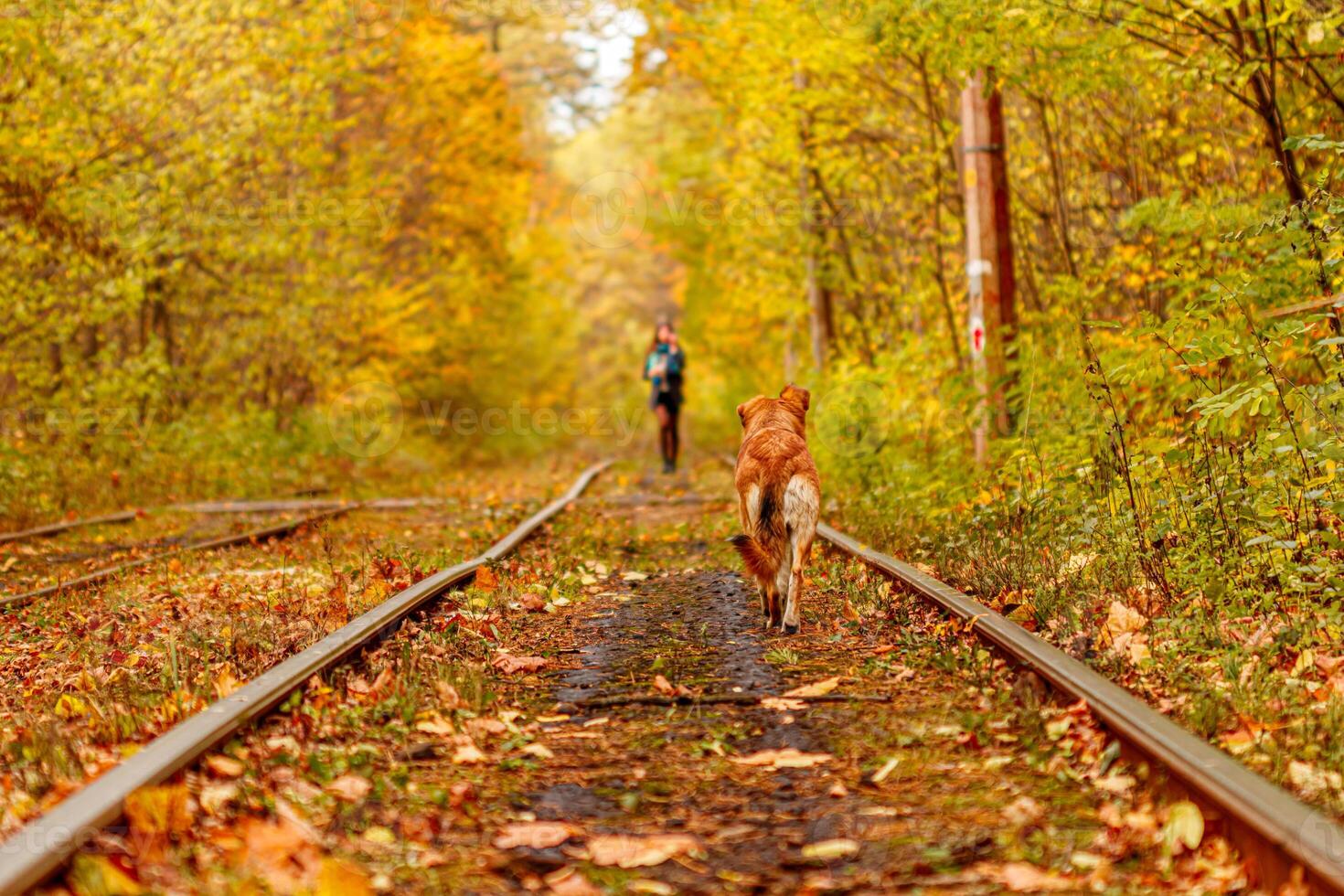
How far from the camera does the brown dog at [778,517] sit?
673cm

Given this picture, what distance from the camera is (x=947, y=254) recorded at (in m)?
16.7

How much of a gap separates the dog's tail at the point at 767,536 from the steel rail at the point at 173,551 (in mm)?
5102

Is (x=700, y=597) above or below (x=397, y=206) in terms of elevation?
below

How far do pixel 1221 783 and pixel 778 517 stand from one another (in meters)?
3.57

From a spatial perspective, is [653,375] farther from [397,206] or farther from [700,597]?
[700,597]

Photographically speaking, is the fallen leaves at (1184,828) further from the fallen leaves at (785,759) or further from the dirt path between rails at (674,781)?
the fallen leaves at (785,759)

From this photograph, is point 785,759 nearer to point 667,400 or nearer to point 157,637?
point 157,637

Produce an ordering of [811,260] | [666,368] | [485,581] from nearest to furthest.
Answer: [485,581] → [666,368] → [811,260]

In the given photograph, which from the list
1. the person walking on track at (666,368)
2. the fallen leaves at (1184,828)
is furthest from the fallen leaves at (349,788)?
the person walking on track at (666,368)

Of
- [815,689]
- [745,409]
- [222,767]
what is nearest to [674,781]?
[815,689]

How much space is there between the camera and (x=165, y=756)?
3.82 metres

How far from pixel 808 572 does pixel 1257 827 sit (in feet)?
19.1

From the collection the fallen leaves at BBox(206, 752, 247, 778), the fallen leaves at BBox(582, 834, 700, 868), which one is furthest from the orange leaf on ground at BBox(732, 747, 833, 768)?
the fallen leaves at BBox(206, 752, 247, 778)

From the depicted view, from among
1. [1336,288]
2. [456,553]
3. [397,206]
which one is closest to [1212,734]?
[1336,288]
